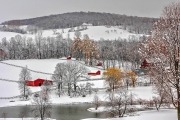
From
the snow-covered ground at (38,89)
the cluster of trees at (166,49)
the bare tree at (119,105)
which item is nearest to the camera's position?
the cluster of trees at (166,49)

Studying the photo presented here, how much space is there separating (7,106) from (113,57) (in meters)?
51.7

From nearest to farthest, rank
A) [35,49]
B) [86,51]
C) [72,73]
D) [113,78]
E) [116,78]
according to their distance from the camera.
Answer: [113,78]
[116,78]
[72,73]
[86,51]
[35,49]

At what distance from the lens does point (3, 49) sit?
94562mm

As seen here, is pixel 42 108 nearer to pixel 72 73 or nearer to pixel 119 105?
pixel 119 105

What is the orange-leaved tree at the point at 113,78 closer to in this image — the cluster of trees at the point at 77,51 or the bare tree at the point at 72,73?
the bare tree at the point at 72,73

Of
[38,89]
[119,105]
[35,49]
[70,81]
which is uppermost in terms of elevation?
[35,49]

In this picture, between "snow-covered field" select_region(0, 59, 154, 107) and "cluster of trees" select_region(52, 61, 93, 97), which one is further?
"cluster of trees" select_region(52, 61, 93, 97)

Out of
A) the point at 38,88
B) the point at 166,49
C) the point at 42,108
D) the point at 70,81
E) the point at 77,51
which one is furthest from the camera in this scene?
the point at 77,51

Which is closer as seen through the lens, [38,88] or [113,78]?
[113,78]

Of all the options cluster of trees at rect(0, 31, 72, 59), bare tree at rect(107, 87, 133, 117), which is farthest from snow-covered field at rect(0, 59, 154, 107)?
cluster of trees at rect(0, 31, 72, 59)

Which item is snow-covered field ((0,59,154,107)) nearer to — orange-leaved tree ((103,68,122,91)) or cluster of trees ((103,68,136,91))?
cluster of trees ((103,68,136,91))

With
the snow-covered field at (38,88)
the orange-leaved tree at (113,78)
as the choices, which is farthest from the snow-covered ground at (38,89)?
the orange-leaved tree at (113,78)

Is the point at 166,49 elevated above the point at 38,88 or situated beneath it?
elevated above

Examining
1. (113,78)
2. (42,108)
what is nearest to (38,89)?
(113,78)
